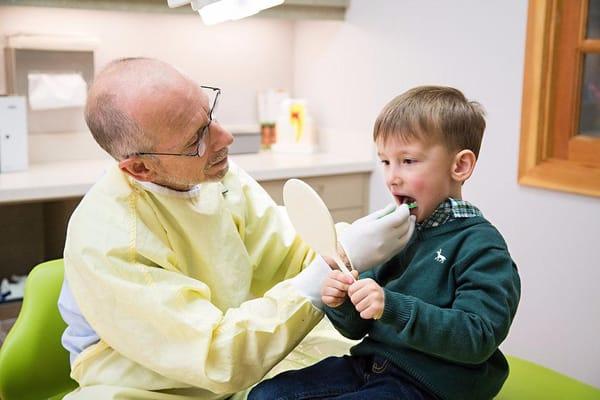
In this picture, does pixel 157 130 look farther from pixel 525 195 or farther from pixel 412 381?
pixel 525 195

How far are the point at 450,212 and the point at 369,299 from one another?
0.85 ft

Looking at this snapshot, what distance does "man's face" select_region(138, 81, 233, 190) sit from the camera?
131 cm

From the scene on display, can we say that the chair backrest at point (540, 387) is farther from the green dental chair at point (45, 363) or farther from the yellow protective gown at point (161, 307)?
the yellow protective gown at point (161, 307)

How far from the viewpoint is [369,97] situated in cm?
309

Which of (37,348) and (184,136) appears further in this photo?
(37,348)

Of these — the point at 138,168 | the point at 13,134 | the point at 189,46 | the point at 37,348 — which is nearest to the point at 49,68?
the point at 13,134

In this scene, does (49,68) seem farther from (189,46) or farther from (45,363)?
(45,363)

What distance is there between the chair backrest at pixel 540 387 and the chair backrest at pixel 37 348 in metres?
0.93

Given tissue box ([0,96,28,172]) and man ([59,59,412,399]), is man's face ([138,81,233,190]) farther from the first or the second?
tissue box ([0,96,28,172])

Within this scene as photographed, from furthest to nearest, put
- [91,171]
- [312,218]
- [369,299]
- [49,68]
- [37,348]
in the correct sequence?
[49,68], [91,171], [37,348], [312,218], [369,299]

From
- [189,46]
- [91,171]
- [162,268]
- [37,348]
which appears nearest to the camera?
[162,268]

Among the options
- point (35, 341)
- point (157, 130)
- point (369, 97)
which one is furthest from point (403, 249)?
point (369, 97)

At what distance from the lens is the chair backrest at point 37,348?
4.98ft

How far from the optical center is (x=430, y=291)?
1202 millimetres
